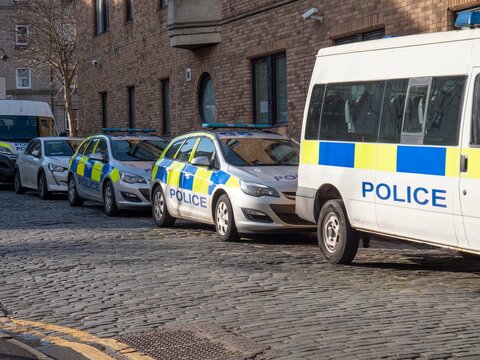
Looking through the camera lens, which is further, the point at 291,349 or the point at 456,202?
the point at 456,202

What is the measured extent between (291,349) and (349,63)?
16.5 ft

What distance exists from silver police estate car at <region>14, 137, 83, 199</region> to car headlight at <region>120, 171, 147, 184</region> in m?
4.97

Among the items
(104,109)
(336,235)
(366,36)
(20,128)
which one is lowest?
(336,235)

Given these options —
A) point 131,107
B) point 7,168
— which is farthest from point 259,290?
point 131,107

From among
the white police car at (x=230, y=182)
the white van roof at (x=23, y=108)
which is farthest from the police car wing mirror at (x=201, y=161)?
the white van roof at (x=23, y=108)

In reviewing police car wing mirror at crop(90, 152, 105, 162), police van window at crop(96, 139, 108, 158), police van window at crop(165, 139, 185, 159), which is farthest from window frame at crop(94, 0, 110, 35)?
police van window at crop(165, 139, 185, 159)

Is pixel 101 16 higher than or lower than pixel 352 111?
higher

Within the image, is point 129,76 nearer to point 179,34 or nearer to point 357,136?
point 179,34

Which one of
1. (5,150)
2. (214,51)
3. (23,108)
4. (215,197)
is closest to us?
(215,197)

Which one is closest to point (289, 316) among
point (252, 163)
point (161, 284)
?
point (161, 284)

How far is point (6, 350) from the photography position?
7.00 meters

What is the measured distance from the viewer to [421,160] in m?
9.82

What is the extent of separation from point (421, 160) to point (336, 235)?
170cm

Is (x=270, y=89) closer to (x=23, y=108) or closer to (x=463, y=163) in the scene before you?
(x=23, y=108)
